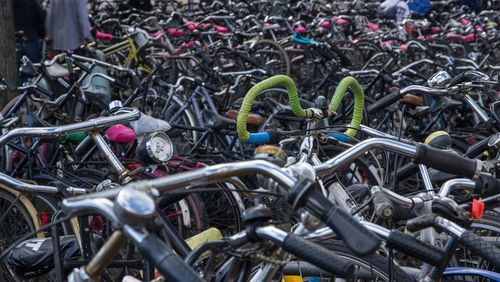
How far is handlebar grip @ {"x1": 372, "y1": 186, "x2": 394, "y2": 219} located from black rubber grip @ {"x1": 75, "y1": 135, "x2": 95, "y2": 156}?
2670mm

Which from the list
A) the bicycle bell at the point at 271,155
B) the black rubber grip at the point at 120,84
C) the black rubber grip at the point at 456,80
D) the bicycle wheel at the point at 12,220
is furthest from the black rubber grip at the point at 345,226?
the black rubber grip at the point at 120,84

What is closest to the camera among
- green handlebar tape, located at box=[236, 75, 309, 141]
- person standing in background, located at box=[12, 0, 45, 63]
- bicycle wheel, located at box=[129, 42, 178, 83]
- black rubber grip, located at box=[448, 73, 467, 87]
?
green handlebar tape, located at box=[236, 75, 309, 141]

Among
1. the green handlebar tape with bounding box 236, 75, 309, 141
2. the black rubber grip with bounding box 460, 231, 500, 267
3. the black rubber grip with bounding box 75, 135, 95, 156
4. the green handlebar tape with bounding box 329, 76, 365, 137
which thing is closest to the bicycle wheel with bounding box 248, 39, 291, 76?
the black rubber grip with bounding box 75, 135, 95, 156

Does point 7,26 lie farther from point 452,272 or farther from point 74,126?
point 452,272

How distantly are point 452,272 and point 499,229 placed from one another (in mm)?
668

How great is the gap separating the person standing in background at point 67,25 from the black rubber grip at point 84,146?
Answer: 4898 millimetres

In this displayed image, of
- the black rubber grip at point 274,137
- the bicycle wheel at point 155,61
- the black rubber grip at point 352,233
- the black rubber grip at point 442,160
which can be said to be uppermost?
the black rubber grip at point 352,233

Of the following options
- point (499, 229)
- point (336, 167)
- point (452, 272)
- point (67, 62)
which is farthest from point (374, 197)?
point (67, 62)

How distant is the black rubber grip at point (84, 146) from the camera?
16.4ft

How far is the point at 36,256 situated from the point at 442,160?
1.73 m

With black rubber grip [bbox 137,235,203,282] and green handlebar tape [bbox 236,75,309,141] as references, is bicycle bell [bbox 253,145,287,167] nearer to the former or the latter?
black rubber grip [bbox 137,235,203,282]

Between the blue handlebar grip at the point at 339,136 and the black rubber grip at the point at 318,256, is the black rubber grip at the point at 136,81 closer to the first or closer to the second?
the blue handlebar grip at the point at 339,136

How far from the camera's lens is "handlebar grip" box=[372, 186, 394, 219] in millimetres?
2670

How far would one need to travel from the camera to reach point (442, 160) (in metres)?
2.57
